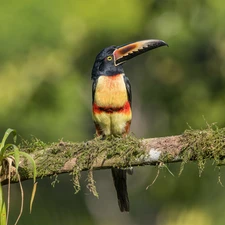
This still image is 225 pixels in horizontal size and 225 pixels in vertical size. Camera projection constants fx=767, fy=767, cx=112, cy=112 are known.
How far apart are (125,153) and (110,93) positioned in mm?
1657

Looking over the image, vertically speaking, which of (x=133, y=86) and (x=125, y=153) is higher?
(x=133, y=86)

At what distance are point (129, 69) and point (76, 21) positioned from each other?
2222mm

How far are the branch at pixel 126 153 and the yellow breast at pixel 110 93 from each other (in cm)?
142

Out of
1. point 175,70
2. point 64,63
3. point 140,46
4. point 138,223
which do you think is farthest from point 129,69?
point 140,46

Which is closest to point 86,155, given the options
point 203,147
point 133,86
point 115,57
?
point 203,147

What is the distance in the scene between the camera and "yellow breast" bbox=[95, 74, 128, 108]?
20.8 ft

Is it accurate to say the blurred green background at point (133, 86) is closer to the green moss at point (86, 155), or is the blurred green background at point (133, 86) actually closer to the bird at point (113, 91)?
the bird at point (113, 91)

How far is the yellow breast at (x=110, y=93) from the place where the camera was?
20.8 feet

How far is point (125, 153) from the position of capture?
4.76 meters

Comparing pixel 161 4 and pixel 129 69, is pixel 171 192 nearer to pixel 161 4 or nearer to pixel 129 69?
pixel 129 69

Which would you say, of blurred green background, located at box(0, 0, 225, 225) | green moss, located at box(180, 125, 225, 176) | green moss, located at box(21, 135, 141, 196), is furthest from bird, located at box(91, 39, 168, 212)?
blurred green background, located at box(0, 0, 225, 225)

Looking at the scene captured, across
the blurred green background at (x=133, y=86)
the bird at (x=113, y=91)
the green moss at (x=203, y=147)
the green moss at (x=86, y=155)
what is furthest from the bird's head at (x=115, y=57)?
the blurred green background at (x=133, y=86)

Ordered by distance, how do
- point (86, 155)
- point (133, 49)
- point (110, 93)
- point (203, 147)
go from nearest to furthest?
point (203, 147) → point (86, 155) → point (110, 93) → point (133, 49)

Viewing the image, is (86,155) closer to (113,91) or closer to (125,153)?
(125,153)
